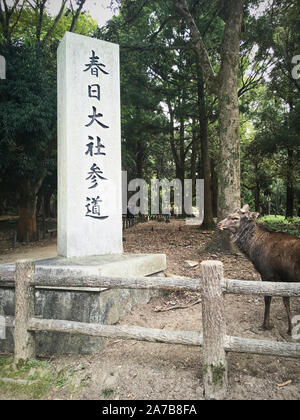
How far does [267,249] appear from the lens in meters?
4.45

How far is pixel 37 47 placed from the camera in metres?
12.5

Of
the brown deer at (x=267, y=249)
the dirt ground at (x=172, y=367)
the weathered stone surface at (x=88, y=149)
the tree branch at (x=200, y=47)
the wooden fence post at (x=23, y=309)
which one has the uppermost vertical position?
the tree branch at (x=200, y=47)

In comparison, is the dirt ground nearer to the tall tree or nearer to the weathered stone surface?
the weathered stone surface

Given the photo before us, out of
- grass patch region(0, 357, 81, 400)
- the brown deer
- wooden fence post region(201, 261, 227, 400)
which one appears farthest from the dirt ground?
the brown deer

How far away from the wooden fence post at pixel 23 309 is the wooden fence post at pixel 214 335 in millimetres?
2361

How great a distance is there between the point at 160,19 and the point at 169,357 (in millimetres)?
15211

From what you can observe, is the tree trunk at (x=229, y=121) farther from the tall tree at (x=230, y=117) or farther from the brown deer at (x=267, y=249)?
the brown deer at (x=267, y=249)

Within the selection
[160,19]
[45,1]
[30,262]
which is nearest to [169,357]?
[30,262]

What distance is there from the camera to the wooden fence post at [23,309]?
4027 millimetres

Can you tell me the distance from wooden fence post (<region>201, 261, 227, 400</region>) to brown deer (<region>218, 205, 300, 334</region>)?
137 centimetres

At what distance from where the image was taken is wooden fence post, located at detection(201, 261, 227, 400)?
3.24m

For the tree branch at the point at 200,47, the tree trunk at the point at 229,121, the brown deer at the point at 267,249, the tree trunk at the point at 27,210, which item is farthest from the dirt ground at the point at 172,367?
the tree trunk at the point at 27,210

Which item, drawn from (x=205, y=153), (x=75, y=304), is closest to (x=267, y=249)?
(x=75, y=304)

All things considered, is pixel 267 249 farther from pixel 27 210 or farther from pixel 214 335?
pixel 27 210
